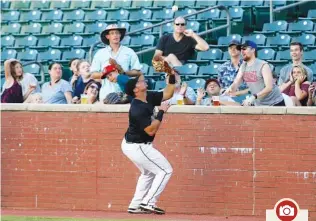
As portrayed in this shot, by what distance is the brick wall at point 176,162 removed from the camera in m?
→ 13.2

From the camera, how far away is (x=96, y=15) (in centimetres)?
2067

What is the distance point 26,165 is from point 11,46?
6537mm

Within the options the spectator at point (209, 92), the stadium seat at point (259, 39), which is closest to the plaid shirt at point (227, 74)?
the spectator at point (209, 92)

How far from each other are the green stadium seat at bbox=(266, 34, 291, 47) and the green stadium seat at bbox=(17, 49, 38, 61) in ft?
15.7

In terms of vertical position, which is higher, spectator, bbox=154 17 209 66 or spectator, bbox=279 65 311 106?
spectator, bbox=154 17 209 66

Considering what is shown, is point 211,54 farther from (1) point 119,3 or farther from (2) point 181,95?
(1) point 119,3

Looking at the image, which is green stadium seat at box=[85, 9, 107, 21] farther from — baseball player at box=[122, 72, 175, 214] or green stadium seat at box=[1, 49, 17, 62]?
baseball player at box=[122, 72, 175, 214]

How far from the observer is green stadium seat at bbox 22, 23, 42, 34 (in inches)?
827

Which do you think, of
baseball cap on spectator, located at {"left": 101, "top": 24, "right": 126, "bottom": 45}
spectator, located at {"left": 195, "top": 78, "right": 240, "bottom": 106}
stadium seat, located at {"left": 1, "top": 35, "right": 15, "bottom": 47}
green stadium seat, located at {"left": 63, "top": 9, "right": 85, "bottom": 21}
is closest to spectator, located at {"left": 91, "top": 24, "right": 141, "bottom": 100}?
baseball cap on spectator, located at {"left": 101, "top": 24, "right": 126, "bottom": 45}

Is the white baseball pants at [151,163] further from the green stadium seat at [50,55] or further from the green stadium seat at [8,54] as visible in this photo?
the green stadium seat at [8,54]

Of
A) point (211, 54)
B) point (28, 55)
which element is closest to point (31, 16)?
point (28, 55)

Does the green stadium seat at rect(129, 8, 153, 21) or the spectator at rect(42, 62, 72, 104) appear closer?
the spectator at rect(42, 62, 72, 104)

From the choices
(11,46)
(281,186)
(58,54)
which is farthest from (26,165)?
(11,46)

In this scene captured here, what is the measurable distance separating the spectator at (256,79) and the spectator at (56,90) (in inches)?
107
